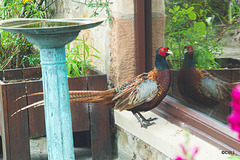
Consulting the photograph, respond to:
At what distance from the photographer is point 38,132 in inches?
122

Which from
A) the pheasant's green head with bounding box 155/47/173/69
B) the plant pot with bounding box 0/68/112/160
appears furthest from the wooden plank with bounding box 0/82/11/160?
the pheasant's green head with bounding box 155/47/173/69

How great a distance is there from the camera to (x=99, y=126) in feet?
10.6

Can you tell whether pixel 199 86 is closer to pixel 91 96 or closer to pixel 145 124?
pixel 145 124

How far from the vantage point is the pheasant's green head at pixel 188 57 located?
2.55 meters

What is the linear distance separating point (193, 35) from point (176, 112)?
620mm

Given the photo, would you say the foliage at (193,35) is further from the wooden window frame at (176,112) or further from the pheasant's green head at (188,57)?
the wooden window frame at (176,112)

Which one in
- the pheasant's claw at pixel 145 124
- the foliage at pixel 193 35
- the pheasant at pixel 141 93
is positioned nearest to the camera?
the foliage at pixel 193 35

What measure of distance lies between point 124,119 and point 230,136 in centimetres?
112

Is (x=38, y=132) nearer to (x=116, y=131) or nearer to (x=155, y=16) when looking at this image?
(x=116, y=131)

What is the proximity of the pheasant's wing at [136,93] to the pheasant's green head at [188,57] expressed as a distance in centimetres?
29

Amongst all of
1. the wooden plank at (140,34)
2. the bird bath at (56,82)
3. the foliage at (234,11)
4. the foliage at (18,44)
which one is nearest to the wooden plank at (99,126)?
the wooden plank at (140,34)

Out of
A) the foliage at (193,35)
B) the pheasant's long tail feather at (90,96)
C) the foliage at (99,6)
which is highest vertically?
the foliage at (99,6)

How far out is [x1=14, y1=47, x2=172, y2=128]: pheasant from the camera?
2.53 m

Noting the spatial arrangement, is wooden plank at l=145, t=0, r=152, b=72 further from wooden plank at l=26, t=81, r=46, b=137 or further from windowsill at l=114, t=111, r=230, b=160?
wooden plank at l=26, t=81, r=46, b=137
